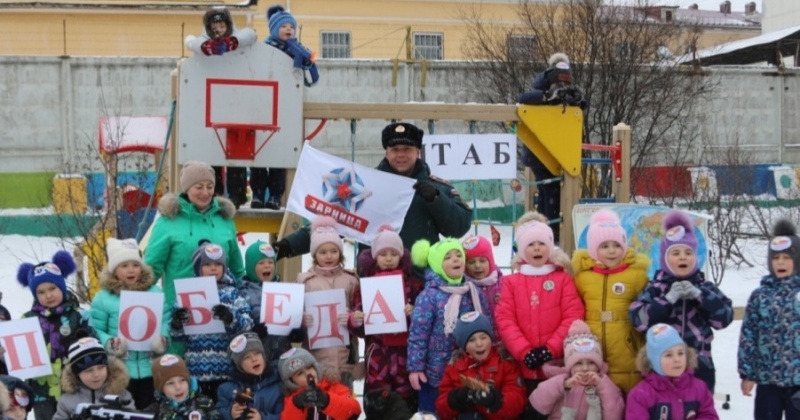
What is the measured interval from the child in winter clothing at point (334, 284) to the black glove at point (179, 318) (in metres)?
0.67

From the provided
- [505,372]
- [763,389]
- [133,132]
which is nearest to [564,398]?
[505,372]

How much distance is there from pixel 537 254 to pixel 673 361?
99 cm

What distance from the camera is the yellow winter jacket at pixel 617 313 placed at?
5.65m

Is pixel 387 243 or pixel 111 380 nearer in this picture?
pixel 111 380

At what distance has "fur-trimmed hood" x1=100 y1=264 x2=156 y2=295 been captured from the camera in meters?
5.82


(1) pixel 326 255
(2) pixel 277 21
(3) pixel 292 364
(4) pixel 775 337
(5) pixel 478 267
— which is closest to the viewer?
(3) pixel 292 364

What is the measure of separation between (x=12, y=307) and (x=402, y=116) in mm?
7029

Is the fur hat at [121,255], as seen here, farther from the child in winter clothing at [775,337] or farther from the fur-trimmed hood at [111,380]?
the child in winter clothing at [775,337]

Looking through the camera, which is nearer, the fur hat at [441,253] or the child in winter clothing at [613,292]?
the child in winter clothing at [613,292]

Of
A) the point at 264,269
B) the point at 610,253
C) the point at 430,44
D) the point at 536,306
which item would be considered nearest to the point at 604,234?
the point at 610,253

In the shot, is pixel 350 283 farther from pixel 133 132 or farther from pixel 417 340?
pixel 133 132

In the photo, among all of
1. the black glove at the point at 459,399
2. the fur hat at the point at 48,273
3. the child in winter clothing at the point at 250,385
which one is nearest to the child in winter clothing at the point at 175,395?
the child in winter clothing at the point at 250,385

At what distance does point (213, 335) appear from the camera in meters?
5.87

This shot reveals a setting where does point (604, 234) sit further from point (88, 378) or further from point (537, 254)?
point (88, 378)
